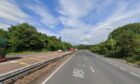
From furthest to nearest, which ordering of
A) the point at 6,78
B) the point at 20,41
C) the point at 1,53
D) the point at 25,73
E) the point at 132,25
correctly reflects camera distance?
1. the point at 132,25
2. the point at 20,41
3. the point at 1,53
4. the point at 25,73
5. the point at 6,78

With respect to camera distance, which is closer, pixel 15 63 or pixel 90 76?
pixel 90 76

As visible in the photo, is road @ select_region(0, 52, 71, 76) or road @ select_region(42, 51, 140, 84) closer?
road @ select_region(42, 51, 140, 84)

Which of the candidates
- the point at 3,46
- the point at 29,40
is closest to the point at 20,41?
the point at 29,40

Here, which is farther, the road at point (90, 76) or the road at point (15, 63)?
the road at point (15, 63)

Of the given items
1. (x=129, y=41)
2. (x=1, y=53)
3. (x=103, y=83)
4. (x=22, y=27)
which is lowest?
(x=103, y=83)

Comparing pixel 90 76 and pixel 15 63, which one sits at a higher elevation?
pixel 15 63

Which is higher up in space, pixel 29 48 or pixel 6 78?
pixel 29 48

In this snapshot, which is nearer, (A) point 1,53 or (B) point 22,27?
(A) point 1,53

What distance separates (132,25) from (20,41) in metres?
75.9

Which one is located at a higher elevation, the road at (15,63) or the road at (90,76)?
the road at (15,63)

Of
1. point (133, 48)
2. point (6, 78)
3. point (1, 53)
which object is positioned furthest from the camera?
point (133, 48)

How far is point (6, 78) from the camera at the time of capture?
8.73 meters

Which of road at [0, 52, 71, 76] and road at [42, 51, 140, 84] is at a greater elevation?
road at [0, 52, 71, 76]

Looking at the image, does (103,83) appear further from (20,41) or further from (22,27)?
(22,27)
